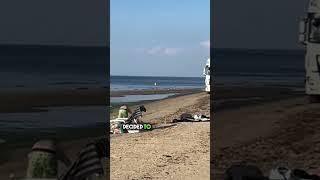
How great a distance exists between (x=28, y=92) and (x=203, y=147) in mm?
2613

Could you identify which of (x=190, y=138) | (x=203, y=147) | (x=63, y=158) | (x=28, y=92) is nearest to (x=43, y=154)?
(x=63, y=158)

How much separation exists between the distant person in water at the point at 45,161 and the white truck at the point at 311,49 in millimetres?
2460

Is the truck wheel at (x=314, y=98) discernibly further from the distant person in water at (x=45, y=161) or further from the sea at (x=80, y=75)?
the distant person in water at (x=45, y=161)

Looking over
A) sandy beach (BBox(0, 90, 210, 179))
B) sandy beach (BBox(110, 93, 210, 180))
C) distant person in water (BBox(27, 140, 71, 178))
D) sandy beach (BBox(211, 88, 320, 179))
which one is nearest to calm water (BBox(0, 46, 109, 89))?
sandy beach (BBox(0, 90, 210, 179))

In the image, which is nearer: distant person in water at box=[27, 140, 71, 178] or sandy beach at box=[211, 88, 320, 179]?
distant person in water at box=[27, 140, 71, 178]

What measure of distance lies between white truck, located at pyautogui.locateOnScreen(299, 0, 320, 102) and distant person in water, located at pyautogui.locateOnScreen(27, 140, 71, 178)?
8.07ft

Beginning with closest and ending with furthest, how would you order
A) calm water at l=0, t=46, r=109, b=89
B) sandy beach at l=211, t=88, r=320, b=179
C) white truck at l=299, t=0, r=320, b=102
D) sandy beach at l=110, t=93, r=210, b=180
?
1. calm water at l=0, t=46, r=109, b=89
2. white truck at l=299, t=0, r=320, b=102
3. sandy beach at l=211, t=88, r=320, b=179
4. sandy beach at l=110, t=93, r=210, b=180

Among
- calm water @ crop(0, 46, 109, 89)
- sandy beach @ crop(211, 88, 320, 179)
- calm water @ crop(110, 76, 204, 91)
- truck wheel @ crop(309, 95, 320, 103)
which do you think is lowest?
calm water @ crop(110, 76, 204, 91)

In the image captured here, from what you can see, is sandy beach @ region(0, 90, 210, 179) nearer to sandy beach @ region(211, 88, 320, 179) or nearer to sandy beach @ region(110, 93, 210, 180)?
sandy beach @ region(110, 93, 210, 180)

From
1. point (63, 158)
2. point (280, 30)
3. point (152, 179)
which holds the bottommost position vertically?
point (152, 179)

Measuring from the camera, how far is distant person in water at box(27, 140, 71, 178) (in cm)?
428

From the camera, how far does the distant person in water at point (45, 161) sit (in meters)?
4.28

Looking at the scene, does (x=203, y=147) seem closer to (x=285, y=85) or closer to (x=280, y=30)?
(x=285, y=85)

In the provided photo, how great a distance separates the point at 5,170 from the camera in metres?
5.70
